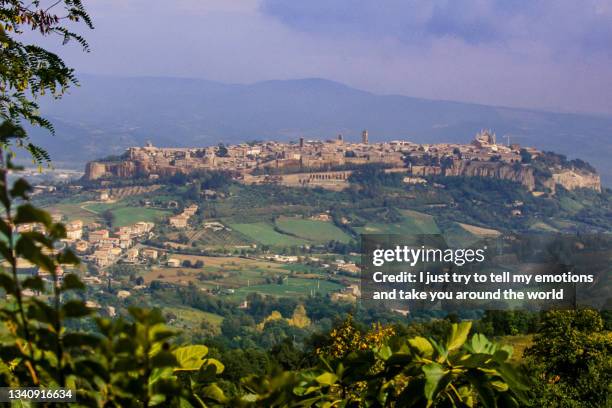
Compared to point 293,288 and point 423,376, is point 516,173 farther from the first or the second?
point 423,376

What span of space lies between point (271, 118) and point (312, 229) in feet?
280

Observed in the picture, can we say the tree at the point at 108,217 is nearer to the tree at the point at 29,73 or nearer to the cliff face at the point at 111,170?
the cliff face at the point at 111,170

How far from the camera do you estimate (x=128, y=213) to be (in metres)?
50.6

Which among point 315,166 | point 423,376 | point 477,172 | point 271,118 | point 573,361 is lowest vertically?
point 477,172

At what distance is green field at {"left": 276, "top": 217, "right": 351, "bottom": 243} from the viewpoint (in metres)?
48.3

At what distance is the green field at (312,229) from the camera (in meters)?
48.3

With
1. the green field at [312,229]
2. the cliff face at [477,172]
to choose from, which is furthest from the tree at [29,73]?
the cliff face at [477,172]

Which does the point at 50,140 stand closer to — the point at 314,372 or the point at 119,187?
the point at 119,187

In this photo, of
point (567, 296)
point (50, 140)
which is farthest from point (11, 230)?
point (50, 140)

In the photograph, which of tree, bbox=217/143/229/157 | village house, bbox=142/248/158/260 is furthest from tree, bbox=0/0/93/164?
tree, bbox=217/143/229/157

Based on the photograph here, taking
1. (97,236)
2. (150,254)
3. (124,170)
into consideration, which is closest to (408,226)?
(150,254)

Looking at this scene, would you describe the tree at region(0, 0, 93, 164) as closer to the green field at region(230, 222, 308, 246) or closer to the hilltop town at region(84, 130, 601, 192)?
the green field at region(230, 222, 308, 246)

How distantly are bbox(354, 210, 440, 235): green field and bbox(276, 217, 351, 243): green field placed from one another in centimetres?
145

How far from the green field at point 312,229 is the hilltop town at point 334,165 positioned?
27.2ft
